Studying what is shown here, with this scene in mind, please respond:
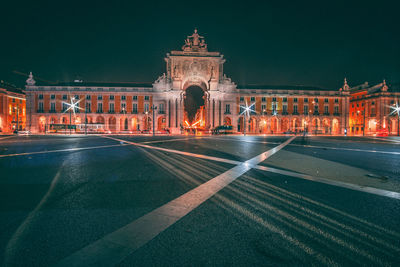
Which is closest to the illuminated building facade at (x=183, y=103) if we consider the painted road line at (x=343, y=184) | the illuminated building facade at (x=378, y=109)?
the illuminated building facade at (x=378, y=109)

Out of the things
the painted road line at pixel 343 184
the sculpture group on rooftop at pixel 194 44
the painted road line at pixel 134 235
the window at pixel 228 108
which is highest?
the sculpture group on rooftop at pixel 194 44

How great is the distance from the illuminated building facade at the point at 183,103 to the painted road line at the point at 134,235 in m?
48.5

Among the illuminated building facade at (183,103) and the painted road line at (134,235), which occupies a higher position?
the illuminated building facade at (183,103)

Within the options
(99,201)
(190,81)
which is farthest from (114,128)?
(99,201)

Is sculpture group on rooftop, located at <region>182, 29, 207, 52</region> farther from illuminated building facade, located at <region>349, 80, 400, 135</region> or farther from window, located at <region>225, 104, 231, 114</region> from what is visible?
illuminated building facade, located at <region>349, 80, 400, 135</region>

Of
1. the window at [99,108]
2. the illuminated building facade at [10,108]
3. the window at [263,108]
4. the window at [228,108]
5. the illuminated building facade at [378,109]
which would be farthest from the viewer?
the illuminated building facade at [378,109]

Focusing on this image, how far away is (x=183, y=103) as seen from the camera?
55438 millimetres

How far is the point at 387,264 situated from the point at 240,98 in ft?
193

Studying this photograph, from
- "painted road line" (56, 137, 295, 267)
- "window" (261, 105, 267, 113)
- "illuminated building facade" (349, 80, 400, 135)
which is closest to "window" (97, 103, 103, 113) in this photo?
"window" (261, 105, 267, 113)

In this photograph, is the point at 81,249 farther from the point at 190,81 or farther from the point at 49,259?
the point at 190,81

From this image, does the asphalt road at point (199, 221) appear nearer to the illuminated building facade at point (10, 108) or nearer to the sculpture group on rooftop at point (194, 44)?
the sculpture group on rooftop at point (194, 44)

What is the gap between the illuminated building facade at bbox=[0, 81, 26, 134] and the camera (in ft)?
195

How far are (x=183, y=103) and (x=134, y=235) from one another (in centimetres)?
5382

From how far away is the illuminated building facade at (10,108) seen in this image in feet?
195
